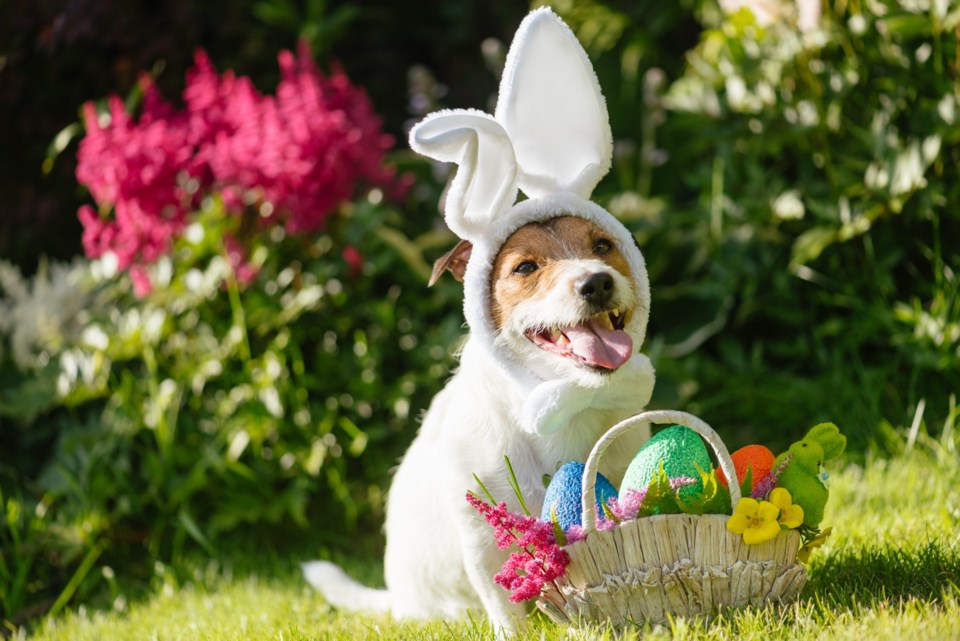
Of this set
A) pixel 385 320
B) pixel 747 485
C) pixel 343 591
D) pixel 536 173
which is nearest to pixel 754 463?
pixel 747 485

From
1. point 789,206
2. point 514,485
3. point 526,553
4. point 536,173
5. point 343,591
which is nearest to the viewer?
point 526,553

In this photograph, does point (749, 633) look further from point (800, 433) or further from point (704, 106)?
point (704, 106)

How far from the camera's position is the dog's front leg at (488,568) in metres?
2.25

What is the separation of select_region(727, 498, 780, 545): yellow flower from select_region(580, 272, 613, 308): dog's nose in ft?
1.60

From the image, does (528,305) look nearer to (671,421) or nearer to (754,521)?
(671,421)

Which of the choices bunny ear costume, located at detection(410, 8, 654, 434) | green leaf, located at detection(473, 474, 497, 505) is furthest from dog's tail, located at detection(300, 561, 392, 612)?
bunny ear costume, located at detection(410, 8, 654, 434)

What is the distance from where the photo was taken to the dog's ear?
8.04 ft

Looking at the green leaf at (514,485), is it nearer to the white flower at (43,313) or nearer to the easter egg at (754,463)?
the easter egg at (754,463)

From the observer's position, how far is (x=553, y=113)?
2.44 metres

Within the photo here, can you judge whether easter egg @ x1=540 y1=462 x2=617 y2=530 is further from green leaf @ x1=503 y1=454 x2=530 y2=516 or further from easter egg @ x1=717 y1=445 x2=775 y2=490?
easter egg @ x1=717 y1=445 x2=775 y2=490

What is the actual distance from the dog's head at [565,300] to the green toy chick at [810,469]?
401 mm

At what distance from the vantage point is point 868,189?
373 centimetres

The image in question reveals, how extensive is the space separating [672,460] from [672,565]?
0.21 m

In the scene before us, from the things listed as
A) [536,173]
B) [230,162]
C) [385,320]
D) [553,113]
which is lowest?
[385,320]
